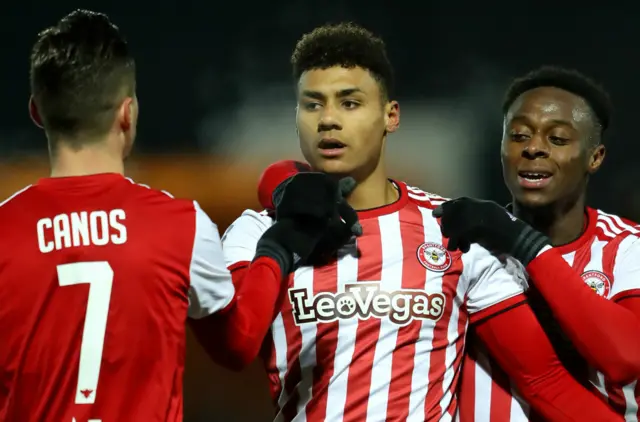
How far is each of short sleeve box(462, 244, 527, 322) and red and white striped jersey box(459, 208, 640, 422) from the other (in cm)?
5

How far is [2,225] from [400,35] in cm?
278

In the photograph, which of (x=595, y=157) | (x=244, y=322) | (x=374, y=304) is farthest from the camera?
(x=595, y=157)

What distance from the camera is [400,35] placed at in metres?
4.06

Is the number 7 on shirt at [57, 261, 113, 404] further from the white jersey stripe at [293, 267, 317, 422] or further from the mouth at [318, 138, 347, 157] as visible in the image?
the mouth at [318, 138, 347, 157]

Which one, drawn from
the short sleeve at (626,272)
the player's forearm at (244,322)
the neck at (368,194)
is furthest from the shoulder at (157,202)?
the short sleeve at (626,272)

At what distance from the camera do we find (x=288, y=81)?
4.05m

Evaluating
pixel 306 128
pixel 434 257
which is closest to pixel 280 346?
pixel 434 257

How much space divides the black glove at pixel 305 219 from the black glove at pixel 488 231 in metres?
0.21

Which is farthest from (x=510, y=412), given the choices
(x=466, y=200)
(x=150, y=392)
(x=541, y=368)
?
(x=150, y=392)

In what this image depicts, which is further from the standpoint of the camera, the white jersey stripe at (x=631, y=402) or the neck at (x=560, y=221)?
the neck at (x=560, y=221)

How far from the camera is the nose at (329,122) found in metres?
2.05

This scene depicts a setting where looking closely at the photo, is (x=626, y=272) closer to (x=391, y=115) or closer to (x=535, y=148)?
(x=535, y=148)

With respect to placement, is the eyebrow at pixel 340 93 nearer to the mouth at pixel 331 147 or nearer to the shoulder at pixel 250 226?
the mouth at pixel 331 147

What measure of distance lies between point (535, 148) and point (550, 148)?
1.7 inches
